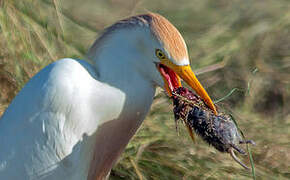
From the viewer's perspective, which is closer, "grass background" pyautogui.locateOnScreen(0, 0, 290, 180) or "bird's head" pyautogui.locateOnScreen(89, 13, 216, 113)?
"bird's head" pyautogui.locateOnScreen(89, 13, 216, 113)

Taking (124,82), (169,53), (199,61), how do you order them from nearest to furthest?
1. (169,53)
2. (124,82)
3. (199,61)

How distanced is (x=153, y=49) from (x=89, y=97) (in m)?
0.24

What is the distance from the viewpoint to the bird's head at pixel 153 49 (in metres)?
1.31

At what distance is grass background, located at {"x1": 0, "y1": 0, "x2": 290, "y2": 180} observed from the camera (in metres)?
2.30

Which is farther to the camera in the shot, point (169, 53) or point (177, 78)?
point (177, 78)

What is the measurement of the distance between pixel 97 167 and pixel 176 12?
5.87ft

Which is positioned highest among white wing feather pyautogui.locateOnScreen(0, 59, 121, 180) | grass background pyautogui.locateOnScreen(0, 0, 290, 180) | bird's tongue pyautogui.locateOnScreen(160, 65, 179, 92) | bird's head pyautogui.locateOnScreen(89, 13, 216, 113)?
bird's head pyautogui.locateOnScreen(89, 13, 216, 113)

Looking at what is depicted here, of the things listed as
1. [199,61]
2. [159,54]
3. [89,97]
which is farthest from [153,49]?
[199,61]

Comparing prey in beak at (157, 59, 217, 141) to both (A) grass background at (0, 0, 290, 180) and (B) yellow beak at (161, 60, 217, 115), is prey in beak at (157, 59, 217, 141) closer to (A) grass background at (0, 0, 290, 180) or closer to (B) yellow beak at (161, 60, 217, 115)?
(B) yellow beak at (161, 60, 217, 115)

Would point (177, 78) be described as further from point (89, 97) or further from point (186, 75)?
point (89, 97)

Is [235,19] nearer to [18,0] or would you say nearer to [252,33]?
[252,33]

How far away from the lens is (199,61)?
9.25ft

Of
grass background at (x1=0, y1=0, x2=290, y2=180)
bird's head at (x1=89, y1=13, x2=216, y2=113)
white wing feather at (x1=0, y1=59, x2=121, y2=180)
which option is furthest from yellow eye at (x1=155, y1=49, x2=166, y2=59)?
grass background at (x1=0, y1=0, x2=290, y2=180)

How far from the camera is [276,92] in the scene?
9.36 feet
